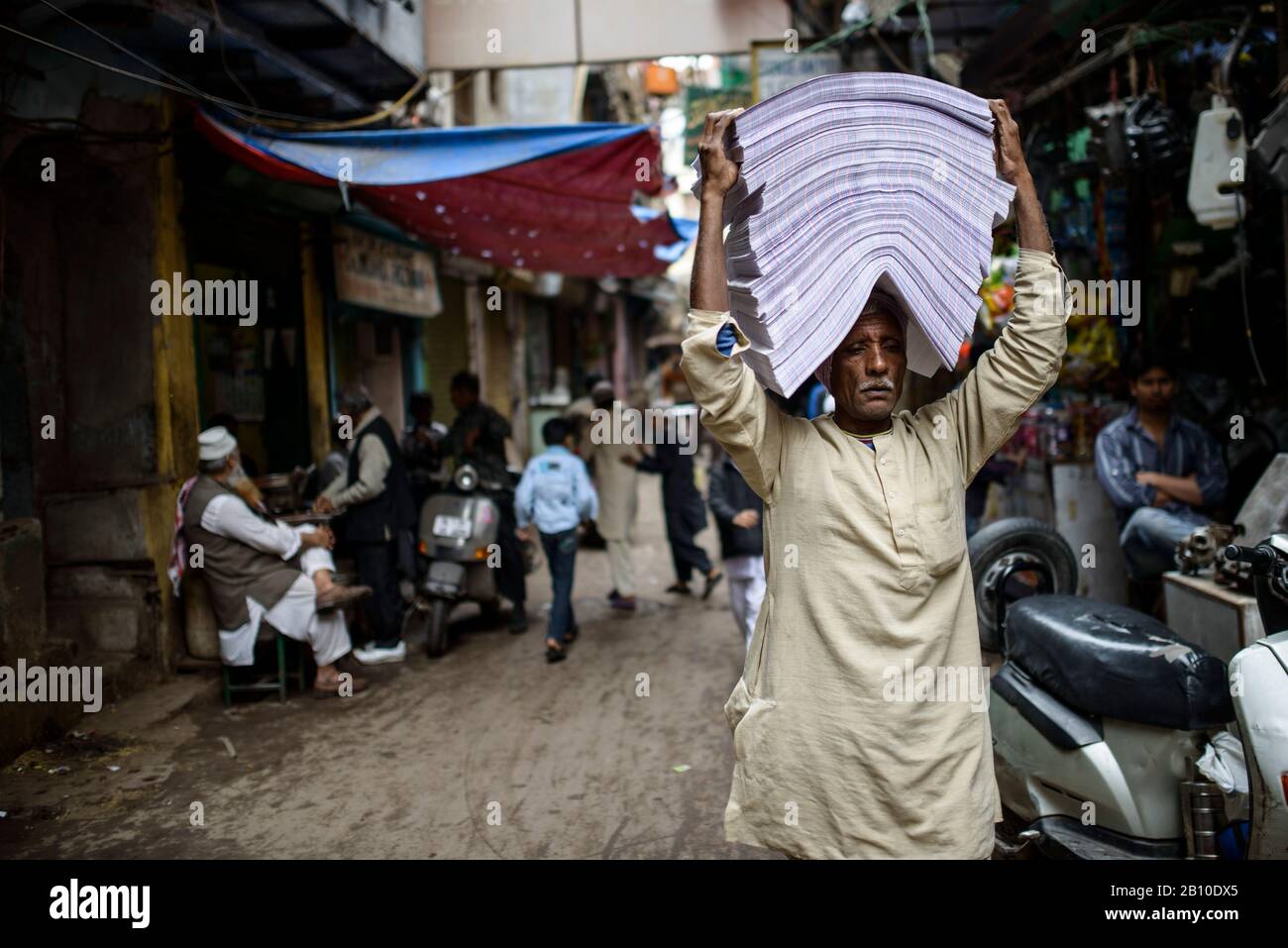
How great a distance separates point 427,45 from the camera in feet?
26.6

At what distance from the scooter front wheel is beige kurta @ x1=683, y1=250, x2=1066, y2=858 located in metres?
5.07

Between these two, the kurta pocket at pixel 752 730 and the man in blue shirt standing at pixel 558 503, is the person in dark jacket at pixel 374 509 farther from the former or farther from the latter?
the kurta pocket at pixel 752 730

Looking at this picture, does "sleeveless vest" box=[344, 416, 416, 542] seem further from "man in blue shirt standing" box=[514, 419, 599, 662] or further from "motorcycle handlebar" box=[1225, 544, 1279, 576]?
"motorcycle handlebar" box=[1225, 544, 1279, 576]

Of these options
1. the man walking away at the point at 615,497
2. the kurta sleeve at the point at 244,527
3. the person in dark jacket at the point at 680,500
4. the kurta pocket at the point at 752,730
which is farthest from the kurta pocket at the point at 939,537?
the man walking away at the point at 615,497

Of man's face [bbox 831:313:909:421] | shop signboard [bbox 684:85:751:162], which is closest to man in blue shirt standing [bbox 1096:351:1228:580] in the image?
man's face [bbox 831:313:909:421]

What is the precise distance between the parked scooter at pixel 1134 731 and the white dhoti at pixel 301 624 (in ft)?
12.7

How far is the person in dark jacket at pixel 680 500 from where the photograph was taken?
8320 millimetres

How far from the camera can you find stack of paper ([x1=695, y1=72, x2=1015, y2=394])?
211 centimetres

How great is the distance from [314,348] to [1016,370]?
24.9 ft

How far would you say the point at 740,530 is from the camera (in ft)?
18.6

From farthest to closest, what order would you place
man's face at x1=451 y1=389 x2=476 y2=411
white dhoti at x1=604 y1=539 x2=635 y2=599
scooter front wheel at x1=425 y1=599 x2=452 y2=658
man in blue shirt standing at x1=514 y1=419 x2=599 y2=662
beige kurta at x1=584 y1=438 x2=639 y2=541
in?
beige kurta at x1=584 y1=438 x2=639 y2=541 → white dhoti at x1=604 y1=539 x2=635 y2=599 → man's face at x1=451 y1=389 x2=476 y2=411 → man in blue shirt standing at x1=514 y1=419 x2=599 y2=662 → scooter front wheel at x1=425 y1=599 x2=452 y2=658

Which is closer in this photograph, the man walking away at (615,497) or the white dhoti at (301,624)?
the white dhoti at (301,624)

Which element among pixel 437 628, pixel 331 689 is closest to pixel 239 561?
pixel 331 689
